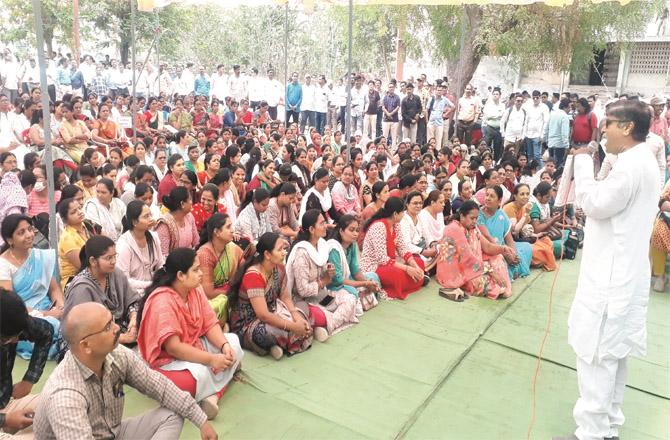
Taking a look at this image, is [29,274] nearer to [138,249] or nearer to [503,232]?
[138,249]

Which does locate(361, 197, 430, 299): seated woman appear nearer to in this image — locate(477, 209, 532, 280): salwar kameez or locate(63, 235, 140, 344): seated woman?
locate(477, 209, 532, 280): salwar kameez

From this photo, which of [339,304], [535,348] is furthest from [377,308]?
[535,348]

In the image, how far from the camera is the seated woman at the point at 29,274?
3375 millimetres

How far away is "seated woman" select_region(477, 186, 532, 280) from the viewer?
523 centimetres

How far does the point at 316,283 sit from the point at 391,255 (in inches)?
45.0

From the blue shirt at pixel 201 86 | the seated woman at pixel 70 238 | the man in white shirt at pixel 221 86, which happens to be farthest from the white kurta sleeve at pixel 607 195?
the blue shirt at pixel 201 86

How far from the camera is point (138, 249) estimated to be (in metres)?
3.81

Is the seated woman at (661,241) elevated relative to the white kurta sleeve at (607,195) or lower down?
lower down

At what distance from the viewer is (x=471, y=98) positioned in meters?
11.1

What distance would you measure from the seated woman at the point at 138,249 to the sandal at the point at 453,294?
244 centimetres

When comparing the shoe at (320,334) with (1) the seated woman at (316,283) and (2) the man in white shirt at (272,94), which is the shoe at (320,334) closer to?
(1) the seated woman at (316,283)

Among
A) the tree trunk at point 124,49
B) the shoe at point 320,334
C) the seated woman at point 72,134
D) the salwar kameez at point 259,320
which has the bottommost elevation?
the shoe at point 320,334

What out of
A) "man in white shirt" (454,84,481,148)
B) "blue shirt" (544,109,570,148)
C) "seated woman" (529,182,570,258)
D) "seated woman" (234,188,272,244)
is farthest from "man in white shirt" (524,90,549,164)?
"seated woman" (234,188,272,244)

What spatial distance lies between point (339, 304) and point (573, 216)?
385cm
